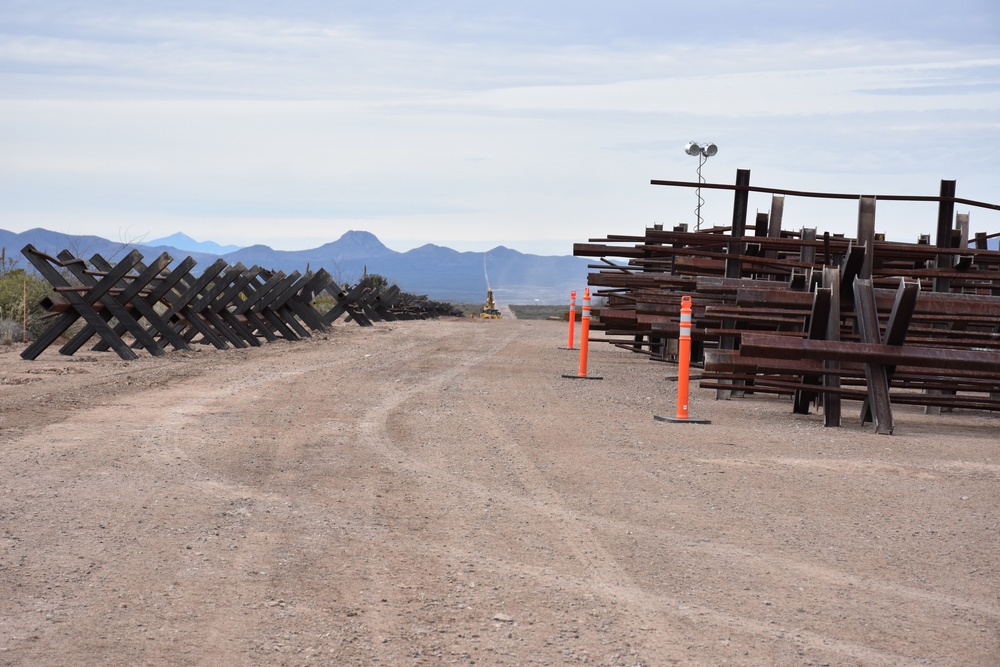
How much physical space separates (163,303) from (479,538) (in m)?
17.0

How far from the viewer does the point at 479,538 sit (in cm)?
606

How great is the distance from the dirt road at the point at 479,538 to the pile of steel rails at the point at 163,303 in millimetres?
5156

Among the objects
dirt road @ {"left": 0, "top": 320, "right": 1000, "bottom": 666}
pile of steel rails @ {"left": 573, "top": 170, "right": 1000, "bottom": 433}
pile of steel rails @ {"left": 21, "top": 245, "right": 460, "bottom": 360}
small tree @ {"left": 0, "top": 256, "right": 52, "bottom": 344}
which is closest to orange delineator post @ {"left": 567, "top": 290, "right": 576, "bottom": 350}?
pile of steel rails @ {"left": 573, "top": 170, "right": 1000, "bottom": 433}

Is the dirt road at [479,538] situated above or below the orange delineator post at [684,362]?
below

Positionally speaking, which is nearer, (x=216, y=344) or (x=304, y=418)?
(x=304, y=418)

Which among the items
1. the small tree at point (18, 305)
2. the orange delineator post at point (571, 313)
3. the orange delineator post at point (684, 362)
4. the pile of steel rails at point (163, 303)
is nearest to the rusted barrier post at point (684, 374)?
the orange delineator post at point (684, 362)

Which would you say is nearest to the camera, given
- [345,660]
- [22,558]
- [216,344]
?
[345,660]

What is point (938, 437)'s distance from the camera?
11.2m

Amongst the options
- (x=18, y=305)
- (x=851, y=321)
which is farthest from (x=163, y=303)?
(x=851, y=321)

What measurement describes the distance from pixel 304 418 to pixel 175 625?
20.9 ft

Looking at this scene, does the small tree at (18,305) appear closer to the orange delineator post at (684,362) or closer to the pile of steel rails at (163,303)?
the pile of steel rails at (163,303)

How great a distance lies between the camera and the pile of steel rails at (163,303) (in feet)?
55.4

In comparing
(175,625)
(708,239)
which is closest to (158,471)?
(175,625)

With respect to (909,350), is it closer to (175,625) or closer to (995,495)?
(995,495)
